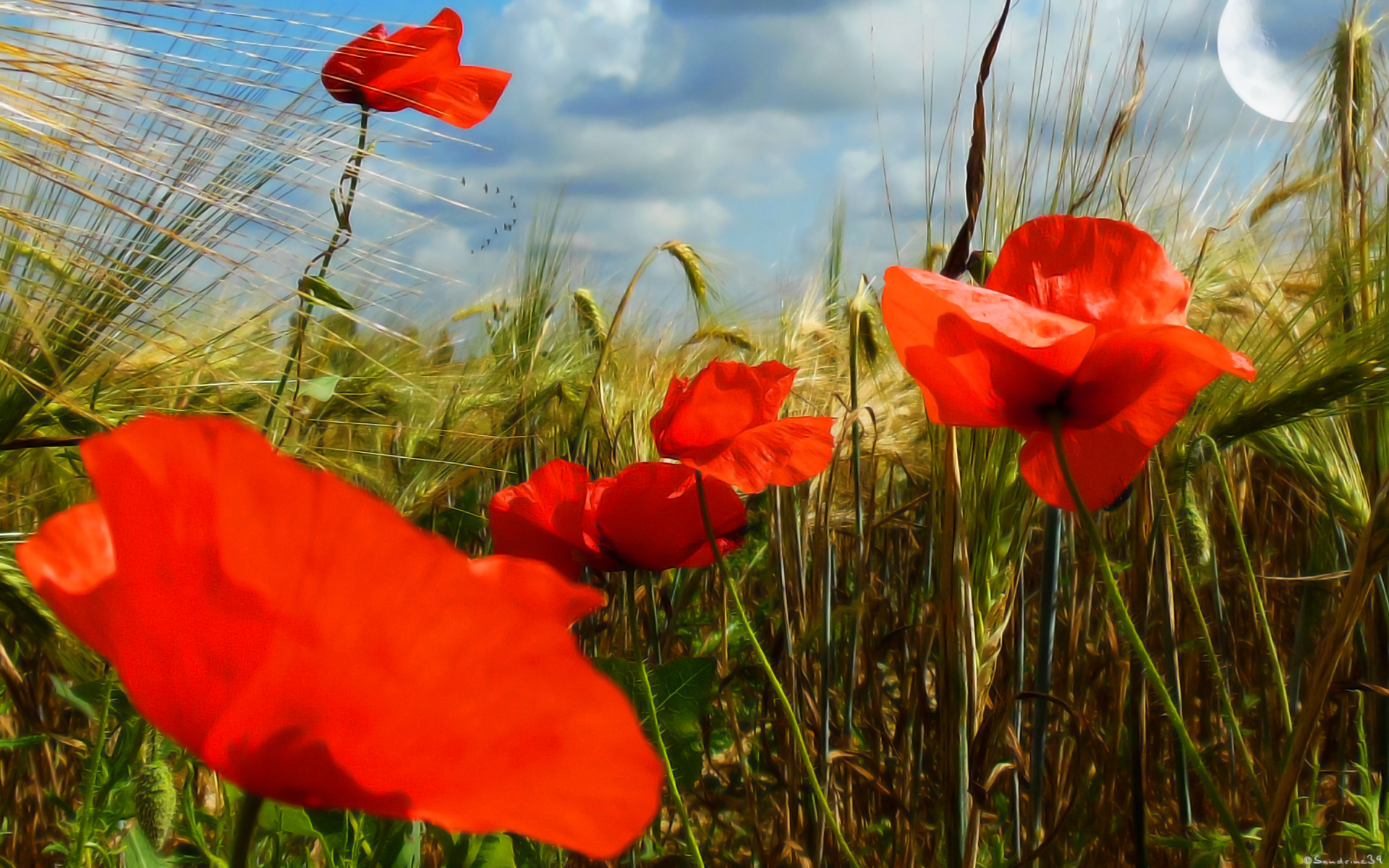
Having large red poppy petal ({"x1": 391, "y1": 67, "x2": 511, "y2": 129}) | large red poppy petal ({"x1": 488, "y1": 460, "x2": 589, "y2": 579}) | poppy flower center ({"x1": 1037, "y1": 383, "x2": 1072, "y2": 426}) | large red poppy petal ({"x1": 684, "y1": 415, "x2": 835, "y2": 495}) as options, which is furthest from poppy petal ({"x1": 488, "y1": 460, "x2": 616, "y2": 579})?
large red poppy petal ({"x1": 391, "y1": 67, "x2": 511, "y2": 129})

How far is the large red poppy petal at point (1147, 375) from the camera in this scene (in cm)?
53

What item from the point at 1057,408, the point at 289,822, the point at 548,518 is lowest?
the point at 289,822

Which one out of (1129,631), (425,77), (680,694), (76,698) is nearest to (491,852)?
(680,694)

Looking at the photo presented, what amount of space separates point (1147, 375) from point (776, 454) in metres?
0.26

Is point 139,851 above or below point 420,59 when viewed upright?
below

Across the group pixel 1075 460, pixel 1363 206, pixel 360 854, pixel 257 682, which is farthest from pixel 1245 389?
pixel 257 682

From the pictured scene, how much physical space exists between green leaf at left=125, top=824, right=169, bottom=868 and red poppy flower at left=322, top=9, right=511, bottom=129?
692mm

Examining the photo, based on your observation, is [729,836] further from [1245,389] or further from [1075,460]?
[1075,460]

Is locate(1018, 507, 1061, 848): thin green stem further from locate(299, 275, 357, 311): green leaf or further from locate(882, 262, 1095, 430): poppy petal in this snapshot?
locate(299, 275, 357, 311): green leaf

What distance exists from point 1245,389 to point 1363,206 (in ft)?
1.26

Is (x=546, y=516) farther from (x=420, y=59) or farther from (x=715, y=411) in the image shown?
(x=420, y=59)

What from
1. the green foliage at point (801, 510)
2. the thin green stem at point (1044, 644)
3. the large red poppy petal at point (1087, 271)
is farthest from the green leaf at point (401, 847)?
the thin green stem at point (1044, 644)

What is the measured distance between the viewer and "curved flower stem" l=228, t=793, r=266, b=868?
0.82 ft

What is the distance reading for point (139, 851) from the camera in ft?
2.25
